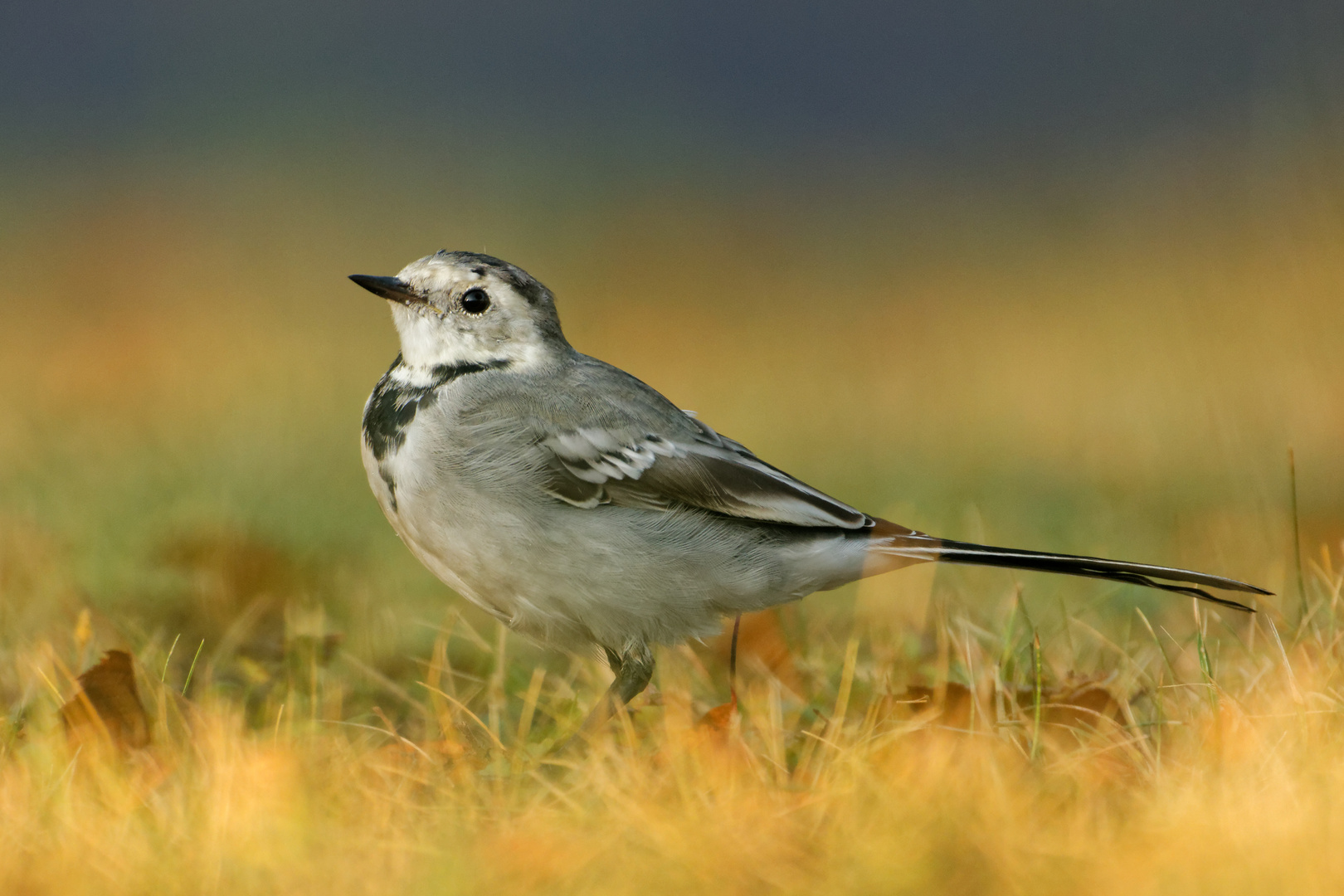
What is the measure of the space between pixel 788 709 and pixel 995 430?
223 inches

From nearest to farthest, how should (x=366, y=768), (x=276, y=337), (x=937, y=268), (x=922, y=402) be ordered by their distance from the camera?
(x=366, y=768)
(x=922, y=402)
(x=276, y=337)
(x=937, y=268)

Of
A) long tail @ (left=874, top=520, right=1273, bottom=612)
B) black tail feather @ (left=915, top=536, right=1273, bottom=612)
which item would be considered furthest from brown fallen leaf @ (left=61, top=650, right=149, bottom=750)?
black tail feather @ (left=915, top=536, right=1273, bottom=612)

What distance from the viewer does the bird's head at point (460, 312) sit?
16.5 feet

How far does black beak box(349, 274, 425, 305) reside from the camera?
4961 mm

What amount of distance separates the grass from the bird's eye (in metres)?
1.25

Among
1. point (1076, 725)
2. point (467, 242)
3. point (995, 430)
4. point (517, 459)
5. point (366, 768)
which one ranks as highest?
point (467, 242)

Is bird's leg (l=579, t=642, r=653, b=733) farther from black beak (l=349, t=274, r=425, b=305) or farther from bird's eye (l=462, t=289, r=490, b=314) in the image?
black beak (l=349, t=274, r=425, b=305)

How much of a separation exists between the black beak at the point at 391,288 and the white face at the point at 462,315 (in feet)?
0.05

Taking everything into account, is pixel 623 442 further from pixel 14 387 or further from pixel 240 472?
pixel 14 387

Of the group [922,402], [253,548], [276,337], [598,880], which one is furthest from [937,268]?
[598,880]

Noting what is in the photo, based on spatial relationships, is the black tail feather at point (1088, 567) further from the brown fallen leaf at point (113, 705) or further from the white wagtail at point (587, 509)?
the brown fallen leaf at point (113, 705)

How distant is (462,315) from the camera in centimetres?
507

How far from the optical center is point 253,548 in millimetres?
6141

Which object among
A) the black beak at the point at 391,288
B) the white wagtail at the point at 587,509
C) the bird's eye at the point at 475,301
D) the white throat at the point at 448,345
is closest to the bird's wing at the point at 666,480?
the white wagtail at the point at 587,509
